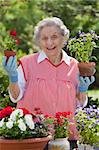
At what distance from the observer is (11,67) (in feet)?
10.2

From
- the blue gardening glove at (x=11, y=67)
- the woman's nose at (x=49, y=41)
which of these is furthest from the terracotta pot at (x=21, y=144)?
the woman's nose at (x=49, y=41)

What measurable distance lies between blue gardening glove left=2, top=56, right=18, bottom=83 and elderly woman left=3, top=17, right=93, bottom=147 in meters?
0.10

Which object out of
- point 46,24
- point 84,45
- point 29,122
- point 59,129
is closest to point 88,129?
point 59,129

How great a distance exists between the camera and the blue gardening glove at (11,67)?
3.05 metres

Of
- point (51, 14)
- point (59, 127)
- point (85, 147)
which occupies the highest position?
point (51, 14)

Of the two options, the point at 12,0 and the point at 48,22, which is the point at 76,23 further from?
the point at 48,22

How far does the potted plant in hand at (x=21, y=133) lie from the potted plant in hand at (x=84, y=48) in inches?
21.6

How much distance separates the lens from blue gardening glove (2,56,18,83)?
10.0 ft

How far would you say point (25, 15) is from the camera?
15.0m

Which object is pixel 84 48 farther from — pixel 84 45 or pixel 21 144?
pixel 21 144

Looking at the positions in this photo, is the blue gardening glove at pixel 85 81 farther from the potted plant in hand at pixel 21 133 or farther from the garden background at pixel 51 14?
the garden background at pixel 51 14

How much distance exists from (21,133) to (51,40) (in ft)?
2.69

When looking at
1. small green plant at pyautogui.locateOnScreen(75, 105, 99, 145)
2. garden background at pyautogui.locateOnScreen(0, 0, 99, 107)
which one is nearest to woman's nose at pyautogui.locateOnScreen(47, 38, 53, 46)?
small green plant at pyautogui.locateOnScreen(75, 105, 99, 145)

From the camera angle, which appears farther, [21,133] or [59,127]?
[59,127]
